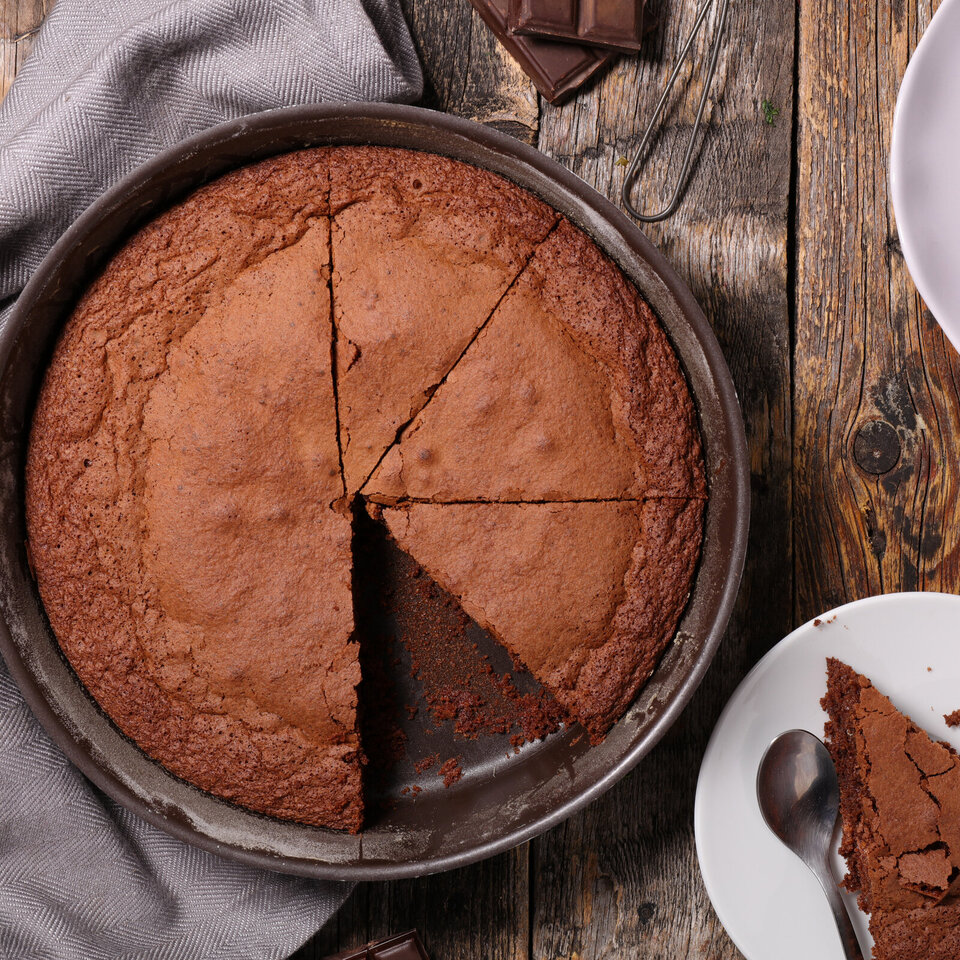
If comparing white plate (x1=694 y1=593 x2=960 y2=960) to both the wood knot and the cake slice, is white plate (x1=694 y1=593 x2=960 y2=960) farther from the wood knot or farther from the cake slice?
the wood knot

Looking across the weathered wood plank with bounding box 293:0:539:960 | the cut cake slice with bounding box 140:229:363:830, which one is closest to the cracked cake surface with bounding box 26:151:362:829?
the cut cake slice with bounding box 140:229:363:830

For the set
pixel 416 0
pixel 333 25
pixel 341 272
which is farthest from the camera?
pixel 416 0

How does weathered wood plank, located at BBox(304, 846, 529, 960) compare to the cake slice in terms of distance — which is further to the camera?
weathered wood plank, located at BBox(304, 846, 529, 960)

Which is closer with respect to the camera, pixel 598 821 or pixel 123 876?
pixel 123 876

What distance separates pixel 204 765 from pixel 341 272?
1636 mm

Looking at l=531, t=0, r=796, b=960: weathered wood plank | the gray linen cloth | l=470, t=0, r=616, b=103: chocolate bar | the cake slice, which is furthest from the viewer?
l=531, t=0, r=796, b=960: weathered wood plank

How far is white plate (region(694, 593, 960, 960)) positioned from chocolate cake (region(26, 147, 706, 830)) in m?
0.53

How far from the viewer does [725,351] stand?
3.12 m

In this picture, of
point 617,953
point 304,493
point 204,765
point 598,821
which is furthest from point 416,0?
point 617,953

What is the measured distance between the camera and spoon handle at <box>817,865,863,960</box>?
289cm

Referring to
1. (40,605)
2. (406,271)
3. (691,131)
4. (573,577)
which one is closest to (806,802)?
(573,577)

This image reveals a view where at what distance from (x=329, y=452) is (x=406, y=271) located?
61cm

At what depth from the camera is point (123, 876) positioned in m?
2.84

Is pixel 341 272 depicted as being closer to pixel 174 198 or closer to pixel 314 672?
pixel 174 198
